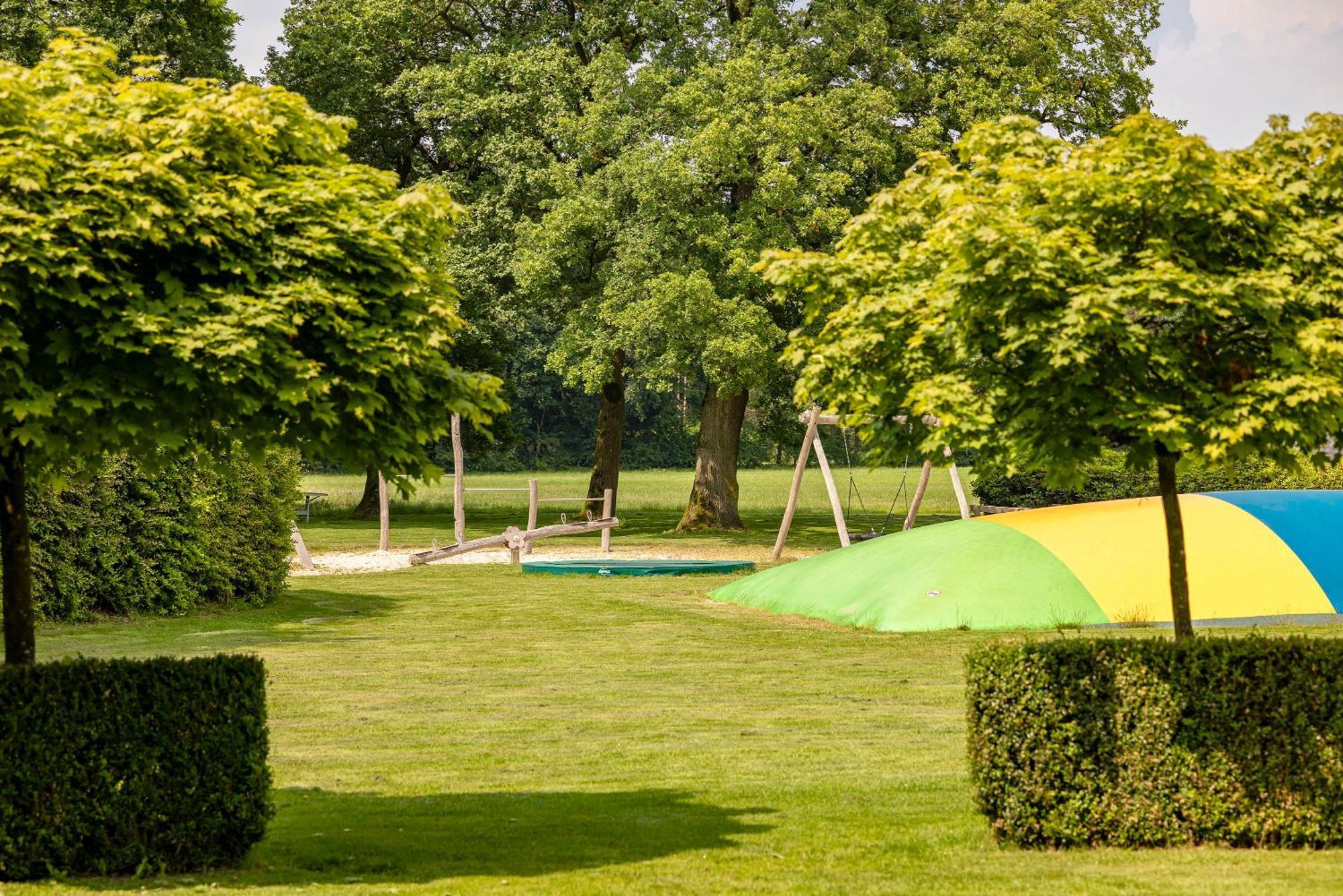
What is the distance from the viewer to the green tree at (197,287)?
7.06 m

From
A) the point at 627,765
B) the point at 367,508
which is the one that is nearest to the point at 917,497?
the point at 627,765

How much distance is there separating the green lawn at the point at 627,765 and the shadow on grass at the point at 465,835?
0.02 meters

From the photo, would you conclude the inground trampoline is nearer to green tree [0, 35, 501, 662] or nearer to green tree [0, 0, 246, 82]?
green tree [0, 0, 246, 82]

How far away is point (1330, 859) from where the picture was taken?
8008mm

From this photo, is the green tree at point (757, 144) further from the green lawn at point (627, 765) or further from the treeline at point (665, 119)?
the green lawn at point (627, 765)

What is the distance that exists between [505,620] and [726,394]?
12.3 meters

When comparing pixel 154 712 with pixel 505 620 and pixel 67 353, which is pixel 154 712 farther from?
pixel 505 620

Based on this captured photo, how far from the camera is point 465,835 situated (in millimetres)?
8961

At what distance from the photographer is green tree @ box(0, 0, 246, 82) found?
35.4 metres

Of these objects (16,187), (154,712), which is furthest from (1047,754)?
(16,187)

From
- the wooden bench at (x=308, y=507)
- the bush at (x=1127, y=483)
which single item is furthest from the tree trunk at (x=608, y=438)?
the bush at (x=1127, y=483)

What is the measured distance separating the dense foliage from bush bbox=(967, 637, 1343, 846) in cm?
2364

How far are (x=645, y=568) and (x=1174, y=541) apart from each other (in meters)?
20.1

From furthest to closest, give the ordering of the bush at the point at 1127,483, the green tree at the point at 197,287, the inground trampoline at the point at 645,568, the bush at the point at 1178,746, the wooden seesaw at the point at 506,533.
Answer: the bush at the point at 1127,483 < the wooden seesaw at the point at 506,533 < the inground trampoline at the point at 645,568 < the bush at the point at 1178,746 < the green tree at the point at 197,287
